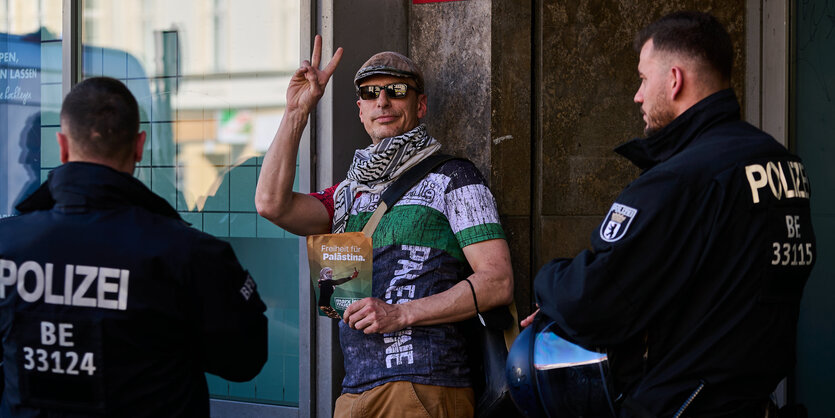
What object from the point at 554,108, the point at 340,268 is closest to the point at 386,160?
the point at 340,268

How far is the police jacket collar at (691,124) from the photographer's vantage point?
227 cm

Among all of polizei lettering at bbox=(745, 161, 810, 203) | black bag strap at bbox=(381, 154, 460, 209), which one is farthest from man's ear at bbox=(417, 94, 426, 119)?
polizei lettering at bbox=(745, 161, 810, 203)

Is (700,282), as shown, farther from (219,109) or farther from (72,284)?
(219,109)

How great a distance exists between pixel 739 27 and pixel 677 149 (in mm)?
1915

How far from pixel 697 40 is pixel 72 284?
1.80 m

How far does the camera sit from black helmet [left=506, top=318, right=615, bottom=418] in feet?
7.36

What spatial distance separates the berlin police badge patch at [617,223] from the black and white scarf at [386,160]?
3.97 feet

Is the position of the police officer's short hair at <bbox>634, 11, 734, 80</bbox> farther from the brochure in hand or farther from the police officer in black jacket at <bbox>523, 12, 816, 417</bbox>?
the brochure in hand

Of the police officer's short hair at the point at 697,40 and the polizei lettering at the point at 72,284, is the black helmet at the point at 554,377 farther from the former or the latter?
the polizei lettering at the point at 72,284

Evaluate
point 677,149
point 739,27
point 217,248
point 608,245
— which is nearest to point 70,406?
point 217,248

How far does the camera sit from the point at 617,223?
7.13ft

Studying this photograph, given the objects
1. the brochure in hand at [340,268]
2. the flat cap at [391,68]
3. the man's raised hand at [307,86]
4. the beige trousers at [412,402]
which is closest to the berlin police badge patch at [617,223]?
the beige trousers at [412,402]

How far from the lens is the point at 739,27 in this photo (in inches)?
153

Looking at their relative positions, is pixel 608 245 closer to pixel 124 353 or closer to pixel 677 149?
pixel 677 149
